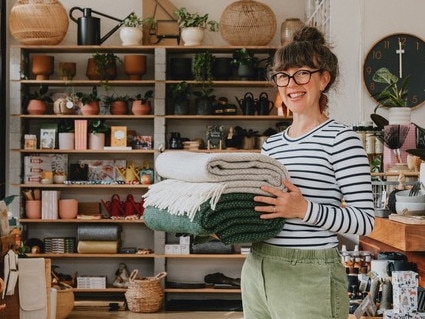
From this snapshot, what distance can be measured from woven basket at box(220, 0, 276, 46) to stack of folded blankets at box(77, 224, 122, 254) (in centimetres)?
221

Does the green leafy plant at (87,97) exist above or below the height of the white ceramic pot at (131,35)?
below

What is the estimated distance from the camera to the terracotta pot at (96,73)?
7242mm

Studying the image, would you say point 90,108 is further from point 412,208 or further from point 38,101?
point 412,208

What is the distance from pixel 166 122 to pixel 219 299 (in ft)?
6.01

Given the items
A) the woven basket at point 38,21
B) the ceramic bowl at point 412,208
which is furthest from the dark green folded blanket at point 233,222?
the woven basket at point 38,21

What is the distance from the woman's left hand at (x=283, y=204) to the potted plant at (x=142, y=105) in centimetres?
564

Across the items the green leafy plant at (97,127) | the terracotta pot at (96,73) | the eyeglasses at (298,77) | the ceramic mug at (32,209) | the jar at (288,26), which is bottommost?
the ceramic mug at (32,209)

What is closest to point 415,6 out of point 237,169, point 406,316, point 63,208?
point 406,316

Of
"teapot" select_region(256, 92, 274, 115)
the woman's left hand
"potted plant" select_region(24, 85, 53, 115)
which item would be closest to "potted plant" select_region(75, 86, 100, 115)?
"potted plant" select_region(24, 85, 53, 115)

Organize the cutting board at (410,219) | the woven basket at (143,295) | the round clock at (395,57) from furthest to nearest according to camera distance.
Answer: the woven basket at (143,295) → the round clock at (395,57) → the cutting board at (410,219)

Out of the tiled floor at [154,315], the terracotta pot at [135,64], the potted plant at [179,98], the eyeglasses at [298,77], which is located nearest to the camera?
the eyeglasses at [298,77]

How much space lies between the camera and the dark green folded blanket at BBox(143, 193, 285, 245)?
1652mm

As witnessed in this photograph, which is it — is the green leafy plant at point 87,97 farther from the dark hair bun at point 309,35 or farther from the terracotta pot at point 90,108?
the dark hair bun at point 309,35

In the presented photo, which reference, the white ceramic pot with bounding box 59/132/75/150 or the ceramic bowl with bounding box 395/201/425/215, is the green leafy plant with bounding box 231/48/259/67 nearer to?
the white ceramic pot with bounding box 59/132/75/150
